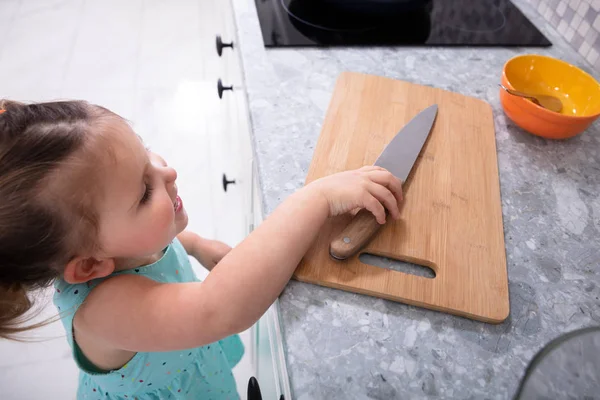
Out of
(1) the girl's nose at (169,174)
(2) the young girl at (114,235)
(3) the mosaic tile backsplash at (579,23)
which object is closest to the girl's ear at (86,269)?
(2) the young girl at (114,235)

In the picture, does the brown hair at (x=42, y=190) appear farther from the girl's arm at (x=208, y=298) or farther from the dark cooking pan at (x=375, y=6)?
the dark cooking pan at (x=375, y=6)

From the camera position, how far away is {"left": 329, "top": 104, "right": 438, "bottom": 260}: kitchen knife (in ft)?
1.68

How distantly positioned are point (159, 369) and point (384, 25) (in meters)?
0.72


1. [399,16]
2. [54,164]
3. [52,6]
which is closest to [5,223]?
[54,164]

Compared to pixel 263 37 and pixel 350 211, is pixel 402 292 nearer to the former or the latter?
pixel 350 211

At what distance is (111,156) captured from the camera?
0.43 metres

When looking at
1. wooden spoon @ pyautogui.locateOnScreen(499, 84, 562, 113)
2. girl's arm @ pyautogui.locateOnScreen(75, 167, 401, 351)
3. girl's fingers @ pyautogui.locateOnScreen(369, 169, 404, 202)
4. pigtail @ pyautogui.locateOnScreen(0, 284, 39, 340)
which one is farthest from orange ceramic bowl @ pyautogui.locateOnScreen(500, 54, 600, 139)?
pigtail @ pyautogui.locateOnScreen(0, 284, 39, 340)

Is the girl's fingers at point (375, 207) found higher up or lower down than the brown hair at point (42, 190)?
lower down

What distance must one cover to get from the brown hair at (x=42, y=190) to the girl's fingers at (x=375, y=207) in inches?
11.6

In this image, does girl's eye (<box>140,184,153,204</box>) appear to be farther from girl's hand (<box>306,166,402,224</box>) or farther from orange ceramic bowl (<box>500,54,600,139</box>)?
orange ceramic bowl (<box>500,54,600,139</box>)

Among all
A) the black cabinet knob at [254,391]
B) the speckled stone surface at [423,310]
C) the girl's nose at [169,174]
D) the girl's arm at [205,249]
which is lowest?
the black cabinet knob at [254,391]

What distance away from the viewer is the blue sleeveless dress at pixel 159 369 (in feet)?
1.72

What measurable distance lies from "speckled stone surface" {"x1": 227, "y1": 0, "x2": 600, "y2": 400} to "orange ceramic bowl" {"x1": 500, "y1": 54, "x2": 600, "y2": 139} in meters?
0.03

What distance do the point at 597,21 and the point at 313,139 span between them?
595 millimetres
